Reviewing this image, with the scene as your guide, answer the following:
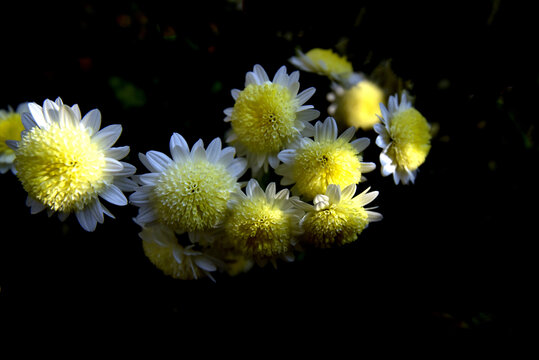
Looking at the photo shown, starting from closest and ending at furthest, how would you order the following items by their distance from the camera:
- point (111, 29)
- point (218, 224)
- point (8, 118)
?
1. point (218, 224)
2. point (8, 118)
3. point (111, 29)

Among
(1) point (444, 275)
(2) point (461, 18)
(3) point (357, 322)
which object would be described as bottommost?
(3) point (357, 322)

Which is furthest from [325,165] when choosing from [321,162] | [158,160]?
[158,160]

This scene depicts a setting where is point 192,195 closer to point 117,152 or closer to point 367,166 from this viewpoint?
point 117,152

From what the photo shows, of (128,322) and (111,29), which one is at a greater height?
(111,29)

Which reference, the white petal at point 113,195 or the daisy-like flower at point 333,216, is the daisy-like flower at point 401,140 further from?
the white petal at point 113,195

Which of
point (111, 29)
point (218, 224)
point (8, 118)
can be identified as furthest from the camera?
point (111, 29)

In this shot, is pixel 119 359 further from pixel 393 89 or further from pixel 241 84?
pixel 393 89

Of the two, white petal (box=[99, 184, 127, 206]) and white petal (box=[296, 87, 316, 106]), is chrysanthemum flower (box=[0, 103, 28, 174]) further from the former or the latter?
white petal (box=[296, 87, 316, 106])

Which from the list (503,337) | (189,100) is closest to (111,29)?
(189,100)

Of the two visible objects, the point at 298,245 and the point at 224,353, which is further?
the point at 224,353
